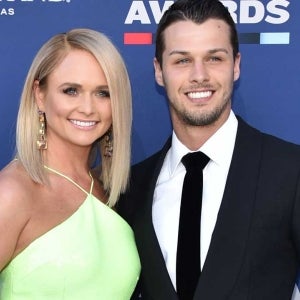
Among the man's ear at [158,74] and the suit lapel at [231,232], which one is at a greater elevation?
the man's ear at [158,74]

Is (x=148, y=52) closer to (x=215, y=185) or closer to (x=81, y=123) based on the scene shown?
(x=81, y=123)

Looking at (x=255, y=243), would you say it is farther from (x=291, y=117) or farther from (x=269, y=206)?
(x=291, y=117)

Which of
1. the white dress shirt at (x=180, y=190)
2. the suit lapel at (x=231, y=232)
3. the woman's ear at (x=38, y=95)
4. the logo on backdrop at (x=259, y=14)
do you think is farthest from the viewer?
the logo on backdrop at (x=259, y=14)

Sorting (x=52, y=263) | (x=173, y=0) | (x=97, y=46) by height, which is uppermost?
(x=173, y=0)

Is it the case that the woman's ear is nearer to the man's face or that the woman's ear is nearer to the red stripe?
the man's face

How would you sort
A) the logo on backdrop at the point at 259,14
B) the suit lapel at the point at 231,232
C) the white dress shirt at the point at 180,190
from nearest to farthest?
the suit lapel at the point at 231,232, the white dress shirt at the point at 180,190, the logo on backdrop at the point at 259,14

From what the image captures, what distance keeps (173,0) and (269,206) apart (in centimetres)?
96

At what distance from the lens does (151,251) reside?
2006 millimetres

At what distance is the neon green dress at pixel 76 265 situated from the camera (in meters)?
1.88

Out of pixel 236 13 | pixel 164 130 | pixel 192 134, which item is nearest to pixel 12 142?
pixel 164 130

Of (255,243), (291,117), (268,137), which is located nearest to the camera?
(255,243)

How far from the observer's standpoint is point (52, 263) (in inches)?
73.7

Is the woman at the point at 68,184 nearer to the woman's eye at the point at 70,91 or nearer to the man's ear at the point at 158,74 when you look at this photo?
the woman's eye at the point at 70,91

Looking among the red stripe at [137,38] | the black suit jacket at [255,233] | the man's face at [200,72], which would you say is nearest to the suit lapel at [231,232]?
the black suit jacket at [255,233]
